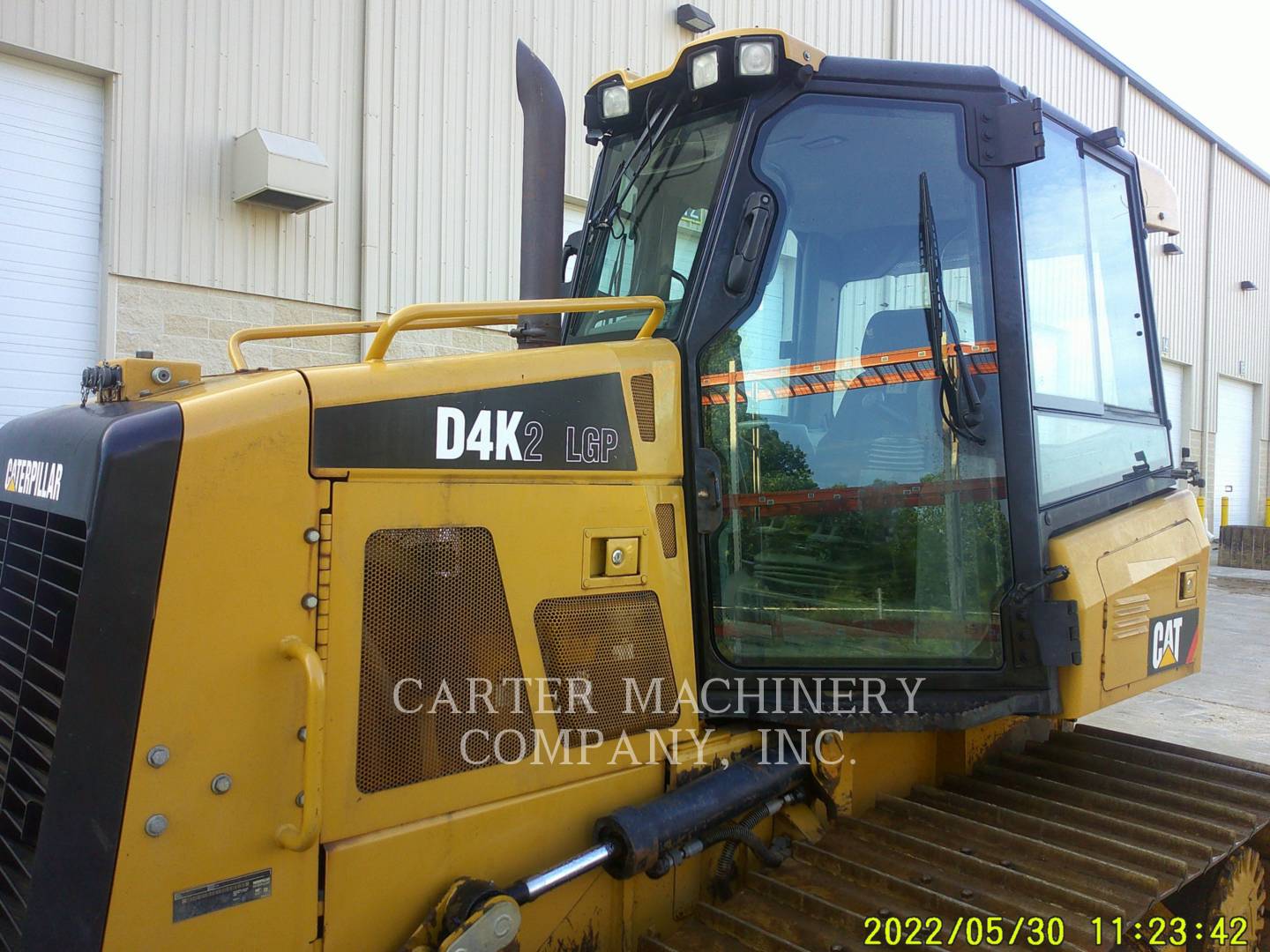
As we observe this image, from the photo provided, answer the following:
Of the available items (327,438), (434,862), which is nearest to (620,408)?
(327,438)

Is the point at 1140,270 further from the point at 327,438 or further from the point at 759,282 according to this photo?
the point at 327,438

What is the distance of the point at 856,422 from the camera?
2.63 m

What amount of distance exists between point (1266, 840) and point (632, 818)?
2.44 meters

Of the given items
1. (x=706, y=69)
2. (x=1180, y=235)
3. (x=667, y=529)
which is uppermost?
(x=1180, y=235)

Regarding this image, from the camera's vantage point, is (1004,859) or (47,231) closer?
(1004,859)

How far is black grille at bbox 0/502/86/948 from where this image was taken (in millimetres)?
1768

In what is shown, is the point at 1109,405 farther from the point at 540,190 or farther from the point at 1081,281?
the point at 540,190

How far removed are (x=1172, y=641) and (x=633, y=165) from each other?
7.44 feet

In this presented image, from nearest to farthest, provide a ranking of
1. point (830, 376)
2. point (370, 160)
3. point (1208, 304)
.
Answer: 1. point (830, 376)
2. point (370, 160)
3. point (1208, 304)

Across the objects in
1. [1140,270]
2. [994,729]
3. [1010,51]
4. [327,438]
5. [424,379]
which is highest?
[1010,51]

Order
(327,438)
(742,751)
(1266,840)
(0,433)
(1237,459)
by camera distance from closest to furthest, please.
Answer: (327,438)
(0,433)
(742,751)
(1266,840)
(1237,459)

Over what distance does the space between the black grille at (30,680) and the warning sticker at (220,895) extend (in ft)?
0.80

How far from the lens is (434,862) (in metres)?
2.07

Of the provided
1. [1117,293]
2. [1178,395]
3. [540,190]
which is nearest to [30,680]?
[540,190]
